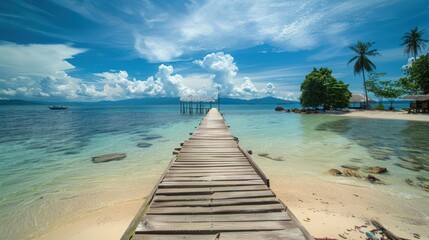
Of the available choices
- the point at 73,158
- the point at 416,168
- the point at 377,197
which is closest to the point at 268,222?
the point at 377,197

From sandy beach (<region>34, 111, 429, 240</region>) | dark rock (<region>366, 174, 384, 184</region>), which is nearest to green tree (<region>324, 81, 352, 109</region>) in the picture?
dark rock (<region>366, 174, 384, 184</region>)

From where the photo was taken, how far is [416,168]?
29.2 feet

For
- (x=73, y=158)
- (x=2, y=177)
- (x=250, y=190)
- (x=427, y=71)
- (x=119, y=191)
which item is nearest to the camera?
(x=250, y=190)

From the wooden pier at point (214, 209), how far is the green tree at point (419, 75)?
44680 millimetres

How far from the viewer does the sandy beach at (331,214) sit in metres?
4.51

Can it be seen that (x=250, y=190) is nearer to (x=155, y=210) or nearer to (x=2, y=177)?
(x=155, y=210)

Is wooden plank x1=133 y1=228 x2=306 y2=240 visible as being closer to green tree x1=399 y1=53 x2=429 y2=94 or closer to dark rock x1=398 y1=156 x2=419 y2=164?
dark rock x1=398 y1=156 x2=419 y2=164

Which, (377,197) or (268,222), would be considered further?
(377,197)

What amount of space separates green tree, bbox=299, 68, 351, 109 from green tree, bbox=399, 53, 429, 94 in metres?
10.4

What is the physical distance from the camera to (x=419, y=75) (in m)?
34.4

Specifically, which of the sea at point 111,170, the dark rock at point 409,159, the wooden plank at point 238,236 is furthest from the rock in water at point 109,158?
the dark rock at point 409,159

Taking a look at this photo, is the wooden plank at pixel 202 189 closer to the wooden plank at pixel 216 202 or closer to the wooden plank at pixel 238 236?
the wooden plank at pixel 216 202

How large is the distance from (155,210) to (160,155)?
8.97 m

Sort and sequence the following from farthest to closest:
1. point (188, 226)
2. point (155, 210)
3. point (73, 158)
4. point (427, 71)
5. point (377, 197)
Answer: point (427, 71) → point (73, 158) → point (377, 197) → point (155, 210) → point (188, 226)
